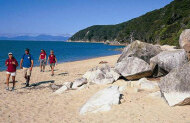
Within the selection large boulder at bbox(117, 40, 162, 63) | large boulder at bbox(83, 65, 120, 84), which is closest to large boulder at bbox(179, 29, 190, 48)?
large boulder at bbox(117, 40, 162, 63)

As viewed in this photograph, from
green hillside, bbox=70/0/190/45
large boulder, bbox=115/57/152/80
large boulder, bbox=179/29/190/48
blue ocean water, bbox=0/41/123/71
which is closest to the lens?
large boulder, bbox=179/29/190/48

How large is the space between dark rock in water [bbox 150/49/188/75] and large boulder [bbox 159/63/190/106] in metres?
2.25

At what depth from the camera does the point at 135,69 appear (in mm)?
10828

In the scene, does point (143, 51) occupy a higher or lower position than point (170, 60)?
higher

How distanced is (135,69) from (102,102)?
3597 mm

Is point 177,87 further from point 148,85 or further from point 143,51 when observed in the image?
point 143,51

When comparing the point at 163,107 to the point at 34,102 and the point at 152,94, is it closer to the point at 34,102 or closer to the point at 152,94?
the point at 152,94

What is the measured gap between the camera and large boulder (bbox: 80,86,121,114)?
777 cm

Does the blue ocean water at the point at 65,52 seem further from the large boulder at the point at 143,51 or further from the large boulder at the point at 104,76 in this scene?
the large boulder at the point at 143,51

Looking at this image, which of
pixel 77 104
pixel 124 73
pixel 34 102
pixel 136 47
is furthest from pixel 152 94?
pixel 34 102

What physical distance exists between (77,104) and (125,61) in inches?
154

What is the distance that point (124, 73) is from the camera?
1103 centimetres

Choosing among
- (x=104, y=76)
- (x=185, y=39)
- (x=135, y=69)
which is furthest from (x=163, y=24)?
(x=185, y=39)

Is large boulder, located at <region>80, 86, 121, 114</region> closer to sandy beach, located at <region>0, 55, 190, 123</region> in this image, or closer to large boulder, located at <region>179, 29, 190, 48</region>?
sandy beach, located at <region>0, 55, 190, 123</region>
